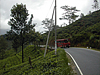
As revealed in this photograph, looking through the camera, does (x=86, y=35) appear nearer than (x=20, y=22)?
No

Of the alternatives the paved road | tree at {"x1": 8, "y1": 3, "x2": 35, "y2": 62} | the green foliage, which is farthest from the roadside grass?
the green foliage

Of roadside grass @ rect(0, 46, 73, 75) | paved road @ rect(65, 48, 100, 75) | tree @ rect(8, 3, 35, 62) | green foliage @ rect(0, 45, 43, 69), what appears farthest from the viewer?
green foliage @ rect(0, 45, 43, 69)

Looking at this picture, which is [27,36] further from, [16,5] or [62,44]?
[62,44]

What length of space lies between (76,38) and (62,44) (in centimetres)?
753

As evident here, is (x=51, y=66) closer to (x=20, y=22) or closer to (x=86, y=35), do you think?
(x=20, y=22)

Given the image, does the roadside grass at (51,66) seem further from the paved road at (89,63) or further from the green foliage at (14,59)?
the green foliage at (14,59)

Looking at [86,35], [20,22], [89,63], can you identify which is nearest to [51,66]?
[89,63]

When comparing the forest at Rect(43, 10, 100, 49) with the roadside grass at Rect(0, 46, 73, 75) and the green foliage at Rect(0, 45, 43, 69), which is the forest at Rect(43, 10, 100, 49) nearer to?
the green foliage at Rect(0, 45, 43, 69)

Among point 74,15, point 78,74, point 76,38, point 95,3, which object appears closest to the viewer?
point 78,74

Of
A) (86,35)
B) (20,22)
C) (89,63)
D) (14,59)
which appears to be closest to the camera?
A: (89,63)

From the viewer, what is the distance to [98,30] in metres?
25.6

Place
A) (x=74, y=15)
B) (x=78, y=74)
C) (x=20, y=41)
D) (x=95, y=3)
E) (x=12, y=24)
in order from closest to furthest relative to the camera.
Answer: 1. (x=78, y=74)
2. (x=12, y=24)
3. (x=20, y=41)
4. (x=95, y=3)
5. (x=74, y=15)

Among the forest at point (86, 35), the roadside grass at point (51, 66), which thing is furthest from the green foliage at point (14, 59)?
the roadside grass at point (51, 66)

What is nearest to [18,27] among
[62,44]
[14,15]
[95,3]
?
[14,15]
